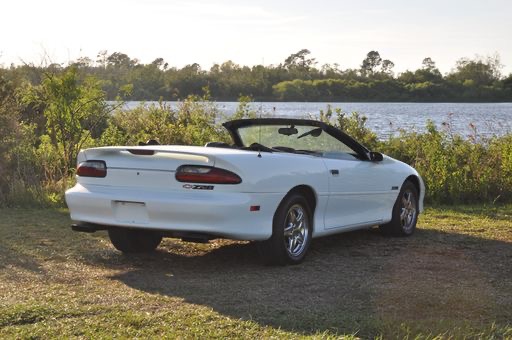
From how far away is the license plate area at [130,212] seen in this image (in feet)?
23.5

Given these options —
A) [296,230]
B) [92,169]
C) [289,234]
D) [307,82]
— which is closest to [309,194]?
[296,230]

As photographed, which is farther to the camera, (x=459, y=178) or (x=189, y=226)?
(x=459, y=178)

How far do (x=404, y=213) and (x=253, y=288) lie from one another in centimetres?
361

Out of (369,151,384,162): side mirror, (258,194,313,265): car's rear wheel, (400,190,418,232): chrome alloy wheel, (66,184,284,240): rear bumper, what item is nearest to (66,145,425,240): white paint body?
(66,184,284,240): rear bumper

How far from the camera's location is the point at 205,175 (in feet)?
23.1

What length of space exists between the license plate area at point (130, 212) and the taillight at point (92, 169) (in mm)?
382

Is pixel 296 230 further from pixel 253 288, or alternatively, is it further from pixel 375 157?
pixel 375 157

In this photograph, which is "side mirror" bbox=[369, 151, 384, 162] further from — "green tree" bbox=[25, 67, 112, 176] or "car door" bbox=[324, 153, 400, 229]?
"green tree" bbox=[25, 67, 112, 176]

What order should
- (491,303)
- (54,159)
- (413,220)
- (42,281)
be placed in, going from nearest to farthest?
(491,303) → (42,281) → (413,220) → (54,159)

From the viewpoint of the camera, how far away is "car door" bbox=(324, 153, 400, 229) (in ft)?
27.2

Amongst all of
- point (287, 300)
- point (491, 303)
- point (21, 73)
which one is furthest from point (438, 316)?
point (21, 73)

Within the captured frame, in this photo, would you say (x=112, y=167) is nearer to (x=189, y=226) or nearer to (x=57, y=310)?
(x=189, y=226)

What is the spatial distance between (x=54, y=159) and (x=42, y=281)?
336 inches

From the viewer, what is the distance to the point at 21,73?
20656mm
